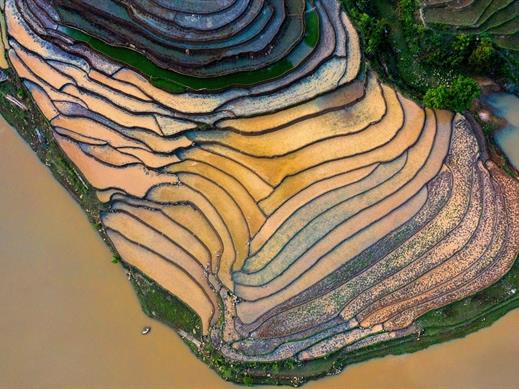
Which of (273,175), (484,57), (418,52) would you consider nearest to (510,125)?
(484,57)

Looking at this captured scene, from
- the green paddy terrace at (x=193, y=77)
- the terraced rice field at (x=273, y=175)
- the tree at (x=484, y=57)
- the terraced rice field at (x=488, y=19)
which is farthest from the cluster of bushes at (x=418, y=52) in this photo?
the green paddy terrace at (x=193, y=77)

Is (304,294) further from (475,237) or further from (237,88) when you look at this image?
(237,88)

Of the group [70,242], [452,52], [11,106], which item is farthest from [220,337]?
[452,52]

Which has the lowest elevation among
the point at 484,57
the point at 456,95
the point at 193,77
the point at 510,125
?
the point at 510,125

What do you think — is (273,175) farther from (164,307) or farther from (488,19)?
(488,19)

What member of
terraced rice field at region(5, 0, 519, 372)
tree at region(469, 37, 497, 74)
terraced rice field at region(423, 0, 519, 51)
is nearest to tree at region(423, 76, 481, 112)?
terraced rice field at region(5, 0, 519, 372)
